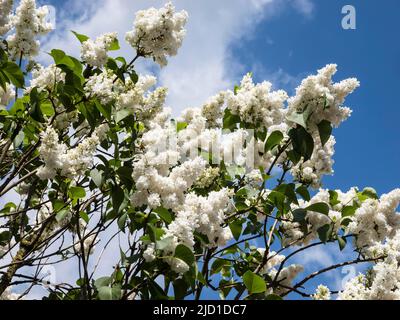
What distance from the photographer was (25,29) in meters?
3.65

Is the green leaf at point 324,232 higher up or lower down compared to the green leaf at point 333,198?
lower down

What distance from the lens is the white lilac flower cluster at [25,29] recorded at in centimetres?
362

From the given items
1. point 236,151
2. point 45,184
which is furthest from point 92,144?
point 45,184

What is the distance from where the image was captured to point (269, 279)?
3629 mm

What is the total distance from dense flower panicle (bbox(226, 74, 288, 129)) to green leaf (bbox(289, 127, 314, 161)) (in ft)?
0.82

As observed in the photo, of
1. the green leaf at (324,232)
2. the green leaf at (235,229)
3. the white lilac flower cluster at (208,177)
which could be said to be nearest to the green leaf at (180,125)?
the white lilac flower cluster at (208,177)

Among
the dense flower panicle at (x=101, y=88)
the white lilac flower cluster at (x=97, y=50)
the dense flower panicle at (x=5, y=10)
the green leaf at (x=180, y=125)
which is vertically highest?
the dense flower panicle at (x=5, y=10)

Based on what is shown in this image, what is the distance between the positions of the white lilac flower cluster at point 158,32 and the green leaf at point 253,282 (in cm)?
146

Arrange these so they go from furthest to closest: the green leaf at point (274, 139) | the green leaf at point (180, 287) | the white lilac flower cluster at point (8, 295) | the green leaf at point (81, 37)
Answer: the white lilac flower cluster at point (8, 295) < the green leaf at point (81, 37) < the green leaf at point (274, 139) < the green leaf at point (180, 287)

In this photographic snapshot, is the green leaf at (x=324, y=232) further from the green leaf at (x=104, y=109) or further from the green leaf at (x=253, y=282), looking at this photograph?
the green leaf at (x=104, y=109)

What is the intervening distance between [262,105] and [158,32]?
77 cm

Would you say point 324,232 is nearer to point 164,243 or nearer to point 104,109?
point 164,243

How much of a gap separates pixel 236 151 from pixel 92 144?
0.94 meters
